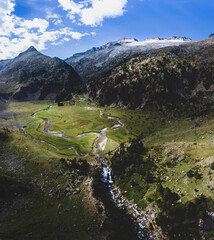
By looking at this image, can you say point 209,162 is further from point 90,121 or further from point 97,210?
point 90,121

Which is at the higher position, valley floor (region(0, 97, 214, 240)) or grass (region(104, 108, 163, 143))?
grass (region(104, 108, 163, 143))

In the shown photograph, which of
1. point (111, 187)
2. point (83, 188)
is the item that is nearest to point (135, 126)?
point (111, 187)

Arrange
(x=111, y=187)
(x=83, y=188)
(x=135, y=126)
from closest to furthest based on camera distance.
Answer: (x=83, y=188) < (x=111, y=187) < (x=135, y=126)

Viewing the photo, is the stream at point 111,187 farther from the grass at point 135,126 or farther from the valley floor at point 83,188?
the grass at point 135,126

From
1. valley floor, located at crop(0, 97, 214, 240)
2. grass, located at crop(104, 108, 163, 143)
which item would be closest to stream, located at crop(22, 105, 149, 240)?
valley floor, located at crop(0, 97, 214, 240)

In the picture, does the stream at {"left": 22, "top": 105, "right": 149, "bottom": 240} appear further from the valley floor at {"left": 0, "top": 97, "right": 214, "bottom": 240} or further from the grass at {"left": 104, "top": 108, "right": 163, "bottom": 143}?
the grass at {"left": 104, "top": 108, "right": 163, "bottom": 143}

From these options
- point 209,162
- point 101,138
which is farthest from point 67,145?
point 209,162

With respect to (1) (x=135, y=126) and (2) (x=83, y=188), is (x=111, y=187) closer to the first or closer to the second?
(2) (x=83, y=188)

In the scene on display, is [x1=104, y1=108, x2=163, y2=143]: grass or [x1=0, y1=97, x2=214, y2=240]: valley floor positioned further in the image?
[x1=104, y1=108, x2=163, y2=143]: grass

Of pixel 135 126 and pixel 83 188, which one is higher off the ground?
pixel 135 126

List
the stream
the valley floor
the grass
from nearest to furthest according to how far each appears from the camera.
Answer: the valley floor → the stream → the grass

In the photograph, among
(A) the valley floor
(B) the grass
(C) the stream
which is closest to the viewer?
(A) the valley floor

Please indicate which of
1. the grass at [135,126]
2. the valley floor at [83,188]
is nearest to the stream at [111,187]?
the valley floor at [83,188]
